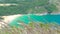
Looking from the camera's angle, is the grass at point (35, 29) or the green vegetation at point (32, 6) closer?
the grass at point (35, 29)

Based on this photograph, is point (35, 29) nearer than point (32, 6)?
Yes

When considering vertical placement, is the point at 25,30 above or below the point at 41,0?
above

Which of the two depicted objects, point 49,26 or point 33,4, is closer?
point 49,26

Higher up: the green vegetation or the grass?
the grass

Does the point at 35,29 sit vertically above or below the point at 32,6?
above

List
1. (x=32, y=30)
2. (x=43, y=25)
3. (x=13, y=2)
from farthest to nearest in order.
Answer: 1. (x=13, y=2)
2. (x=43, y=25)
3. (x=32, y=30)

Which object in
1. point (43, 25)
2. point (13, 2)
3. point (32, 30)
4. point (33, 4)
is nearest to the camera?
point (32, 30)

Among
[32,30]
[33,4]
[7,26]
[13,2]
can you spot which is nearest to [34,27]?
[32,30]

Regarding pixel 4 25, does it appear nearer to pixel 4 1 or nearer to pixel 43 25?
pixel 43 25

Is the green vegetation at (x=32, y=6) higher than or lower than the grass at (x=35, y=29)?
lower

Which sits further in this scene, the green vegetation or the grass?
the green vegetation
